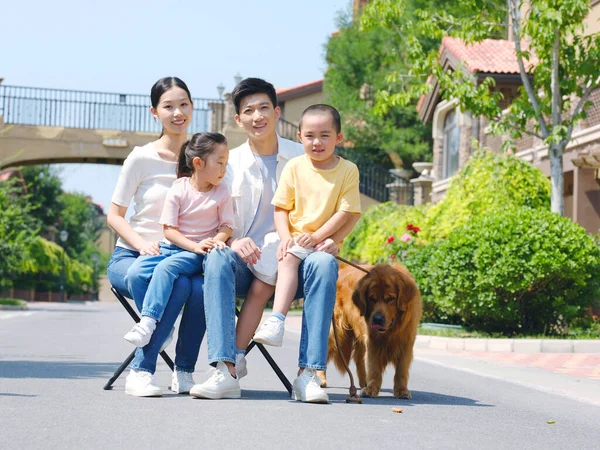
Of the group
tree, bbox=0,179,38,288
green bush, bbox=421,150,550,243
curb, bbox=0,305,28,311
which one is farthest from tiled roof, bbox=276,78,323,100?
green bush, bbox=421,150,550,243

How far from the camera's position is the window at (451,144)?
3522 cm

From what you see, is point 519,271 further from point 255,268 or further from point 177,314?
point 177,314

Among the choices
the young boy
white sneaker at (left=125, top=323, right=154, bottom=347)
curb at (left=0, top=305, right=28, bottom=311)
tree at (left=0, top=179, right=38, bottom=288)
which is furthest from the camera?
tree at (left=0, top=179, right=38, bottom=288)

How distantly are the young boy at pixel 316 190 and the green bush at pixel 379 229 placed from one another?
53.3ft

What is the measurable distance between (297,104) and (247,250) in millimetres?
65741

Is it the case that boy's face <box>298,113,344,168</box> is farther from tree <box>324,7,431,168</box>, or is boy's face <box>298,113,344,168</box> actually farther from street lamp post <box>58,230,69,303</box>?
street lamp post <box>58,230,69,303</box>

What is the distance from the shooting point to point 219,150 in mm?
7062

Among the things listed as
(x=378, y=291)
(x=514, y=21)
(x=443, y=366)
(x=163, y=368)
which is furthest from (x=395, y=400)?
(x=514, y=21)

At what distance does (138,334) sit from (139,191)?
128cm

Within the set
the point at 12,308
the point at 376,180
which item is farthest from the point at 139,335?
the point at 376,180

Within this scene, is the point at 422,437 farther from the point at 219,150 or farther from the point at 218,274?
the point at 219,150

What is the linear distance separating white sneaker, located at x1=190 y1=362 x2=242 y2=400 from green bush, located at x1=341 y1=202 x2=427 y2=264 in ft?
54.5

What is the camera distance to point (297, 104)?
2842 inches

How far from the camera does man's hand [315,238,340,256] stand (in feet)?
Answer: 22.8
